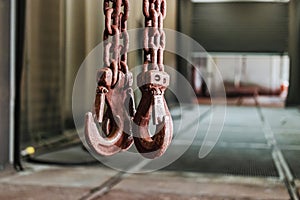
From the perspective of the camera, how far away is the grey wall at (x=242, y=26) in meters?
11.3

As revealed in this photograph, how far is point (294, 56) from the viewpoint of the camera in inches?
443

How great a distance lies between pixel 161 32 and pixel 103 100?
14 centimetres

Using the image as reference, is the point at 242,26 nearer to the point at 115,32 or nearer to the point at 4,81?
the point at 4,81

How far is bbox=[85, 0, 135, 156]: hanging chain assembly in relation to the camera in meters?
0.75

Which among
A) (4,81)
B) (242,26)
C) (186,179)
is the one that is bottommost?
(186,179)

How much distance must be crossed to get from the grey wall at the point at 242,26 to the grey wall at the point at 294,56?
0.35 meters

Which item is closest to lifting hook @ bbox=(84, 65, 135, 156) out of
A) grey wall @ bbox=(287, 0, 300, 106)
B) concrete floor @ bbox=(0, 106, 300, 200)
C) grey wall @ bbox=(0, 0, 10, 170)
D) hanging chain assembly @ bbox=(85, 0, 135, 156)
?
hanging chain assembly @ bbox=(85, 0, 135, 156)

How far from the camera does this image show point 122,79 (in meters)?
0.80

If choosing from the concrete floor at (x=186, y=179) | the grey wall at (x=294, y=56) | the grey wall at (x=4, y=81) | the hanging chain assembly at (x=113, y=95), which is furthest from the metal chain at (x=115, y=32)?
the grey wall at (x=294, y=56)

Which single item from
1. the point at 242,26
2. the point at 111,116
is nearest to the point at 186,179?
the point at 111,116

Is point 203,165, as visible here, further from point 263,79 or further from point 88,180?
point 263,79

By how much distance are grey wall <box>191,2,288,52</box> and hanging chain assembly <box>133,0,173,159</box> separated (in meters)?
10.9

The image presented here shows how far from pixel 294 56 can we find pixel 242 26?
144cm

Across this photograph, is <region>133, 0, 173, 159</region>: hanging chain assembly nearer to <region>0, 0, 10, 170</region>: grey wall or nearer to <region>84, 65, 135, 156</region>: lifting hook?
<region>84, 65, 135, 156</region>: lifting hook
